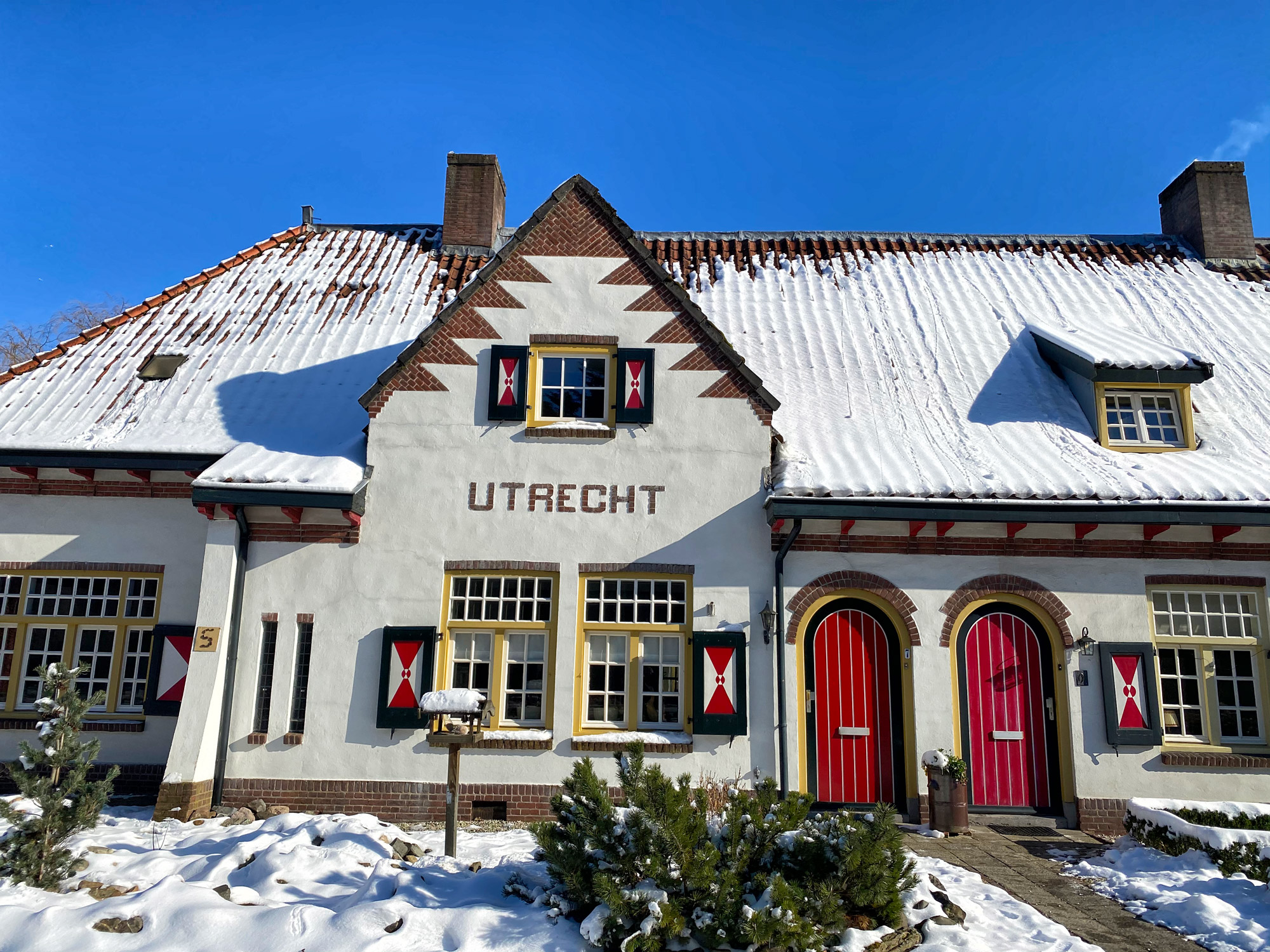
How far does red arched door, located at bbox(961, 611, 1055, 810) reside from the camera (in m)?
10.4

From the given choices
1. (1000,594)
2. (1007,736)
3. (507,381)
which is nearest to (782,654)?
(1000,594)

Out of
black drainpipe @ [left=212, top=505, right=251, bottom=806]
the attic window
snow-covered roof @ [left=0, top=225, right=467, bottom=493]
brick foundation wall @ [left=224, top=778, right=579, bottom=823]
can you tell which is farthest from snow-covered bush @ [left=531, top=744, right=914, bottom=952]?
the attic window

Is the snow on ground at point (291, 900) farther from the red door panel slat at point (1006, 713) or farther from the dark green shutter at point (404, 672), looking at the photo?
the red door panel slat at point (1006, 713)

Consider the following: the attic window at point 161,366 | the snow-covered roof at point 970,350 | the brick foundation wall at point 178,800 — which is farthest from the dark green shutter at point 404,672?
the attic window at point 161,366

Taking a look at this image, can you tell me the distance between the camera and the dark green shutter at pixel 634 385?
35.4 feet

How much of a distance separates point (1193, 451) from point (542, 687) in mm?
8892

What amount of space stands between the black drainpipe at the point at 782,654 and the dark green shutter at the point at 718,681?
1.39 feet

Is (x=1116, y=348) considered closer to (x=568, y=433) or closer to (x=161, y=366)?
(x=568, y=433)

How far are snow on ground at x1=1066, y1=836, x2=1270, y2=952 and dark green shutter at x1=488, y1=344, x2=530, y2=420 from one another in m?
7.65

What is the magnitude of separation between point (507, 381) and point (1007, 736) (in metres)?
7.41

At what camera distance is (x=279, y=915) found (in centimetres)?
555

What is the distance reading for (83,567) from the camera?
10.8 metres

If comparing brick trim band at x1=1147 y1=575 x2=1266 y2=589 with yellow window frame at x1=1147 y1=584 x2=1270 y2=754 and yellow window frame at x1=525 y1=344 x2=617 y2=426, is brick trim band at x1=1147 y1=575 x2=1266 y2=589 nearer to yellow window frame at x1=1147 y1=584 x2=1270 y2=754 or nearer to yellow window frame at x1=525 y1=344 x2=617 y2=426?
yellow window frame at x1=1147 y1=584 x2=1270 y2=754

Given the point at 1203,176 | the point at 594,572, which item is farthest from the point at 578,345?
the point at 1203,176
